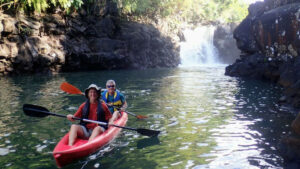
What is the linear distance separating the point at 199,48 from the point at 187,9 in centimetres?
996

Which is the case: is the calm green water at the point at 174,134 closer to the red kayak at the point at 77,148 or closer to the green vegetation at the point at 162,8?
the red kayak at the point at 77,148

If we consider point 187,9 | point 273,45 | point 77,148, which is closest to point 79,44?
point 273,45

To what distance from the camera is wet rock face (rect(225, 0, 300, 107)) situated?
1235 centimetres

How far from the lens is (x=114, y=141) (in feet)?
21.2

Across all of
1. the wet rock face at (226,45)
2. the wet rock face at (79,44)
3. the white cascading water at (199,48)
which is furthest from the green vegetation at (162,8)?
the wet rock face at (226,45)

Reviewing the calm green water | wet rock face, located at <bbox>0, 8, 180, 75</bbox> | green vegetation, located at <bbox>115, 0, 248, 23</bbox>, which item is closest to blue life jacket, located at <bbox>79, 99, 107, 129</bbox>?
the calm green water

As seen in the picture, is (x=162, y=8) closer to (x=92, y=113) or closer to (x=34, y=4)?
(x=34, y=4)

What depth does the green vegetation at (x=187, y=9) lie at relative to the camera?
104 ft

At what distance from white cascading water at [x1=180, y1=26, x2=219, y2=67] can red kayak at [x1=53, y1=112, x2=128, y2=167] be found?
32.5 meters

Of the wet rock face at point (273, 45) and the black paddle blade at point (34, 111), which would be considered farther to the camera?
the wet rock face at point (273, 45)

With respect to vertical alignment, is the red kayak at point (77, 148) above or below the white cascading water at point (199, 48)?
below

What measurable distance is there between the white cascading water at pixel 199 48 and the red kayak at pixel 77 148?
3252 cm

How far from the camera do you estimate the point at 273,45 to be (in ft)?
55.4

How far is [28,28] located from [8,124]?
1543 cm
